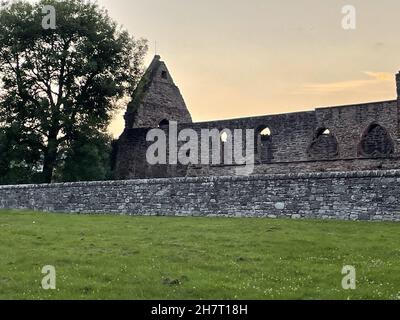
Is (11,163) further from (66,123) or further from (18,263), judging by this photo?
(18,263)

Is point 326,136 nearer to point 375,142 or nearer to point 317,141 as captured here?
point 317,141

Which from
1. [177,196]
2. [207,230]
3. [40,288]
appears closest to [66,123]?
[177,196]

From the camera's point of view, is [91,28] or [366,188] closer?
[366,188]

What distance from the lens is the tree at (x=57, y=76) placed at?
128ft

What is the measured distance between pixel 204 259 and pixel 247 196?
9.05 meters

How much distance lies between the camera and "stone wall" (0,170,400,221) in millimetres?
19047

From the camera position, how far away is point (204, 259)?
1291 cm

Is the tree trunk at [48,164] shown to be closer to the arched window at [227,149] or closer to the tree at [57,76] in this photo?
the tree at [57,76]

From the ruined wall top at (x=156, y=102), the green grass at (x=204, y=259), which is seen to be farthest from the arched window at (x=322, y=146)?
the green grass at (x=204, y=259)

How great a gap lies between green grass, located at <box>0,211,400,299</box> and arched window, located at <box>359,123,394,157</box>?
16951mm

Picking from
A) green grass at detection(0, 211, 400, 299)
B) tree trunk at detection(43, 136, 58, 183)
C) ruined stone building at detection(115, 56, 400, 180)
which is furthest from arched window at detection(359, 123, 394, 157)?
tree trunk at detection(43, 136, 58, 183)

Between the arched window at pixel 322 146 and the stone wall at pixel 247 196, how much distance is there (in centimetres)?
1464

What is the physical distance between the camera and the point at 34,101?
132 ft
